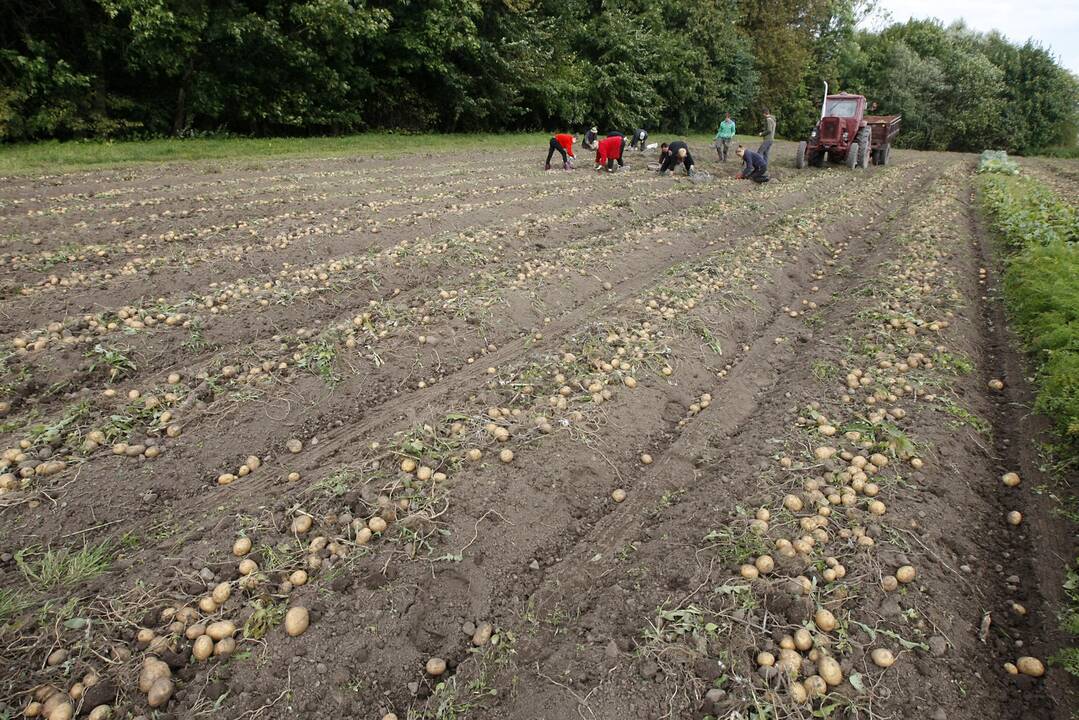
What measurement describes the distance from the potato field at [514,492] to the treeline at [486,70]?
13.9 meters

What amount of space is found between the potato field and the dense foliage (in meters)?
0.21

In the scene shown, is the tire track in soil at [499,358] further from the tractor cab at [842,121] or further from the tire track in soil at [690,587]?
the tractor cab at [842,121]

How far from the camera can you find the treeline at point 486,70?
1770cm

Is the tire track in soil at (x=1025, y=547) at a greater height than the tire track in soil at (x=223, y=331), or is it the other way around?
the tire track in soil at (x=223, y=331)

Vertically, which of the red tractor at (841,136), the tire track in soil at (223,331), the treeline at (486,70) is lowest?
the tire track in soil at (223,331)

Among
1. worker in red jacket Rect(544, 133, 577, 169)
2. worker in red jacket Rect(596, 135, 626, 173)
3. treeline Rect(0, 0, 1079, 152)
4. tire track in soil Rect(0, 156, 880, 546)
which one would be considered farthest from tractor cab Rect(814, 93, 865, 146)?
tire track in soil Rect(0, 156, 880, 546)

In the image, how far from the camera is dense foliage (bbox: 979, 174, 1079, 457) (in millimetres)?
4570

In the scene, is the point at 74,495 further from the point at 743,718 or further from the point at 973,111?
the point at 973,111

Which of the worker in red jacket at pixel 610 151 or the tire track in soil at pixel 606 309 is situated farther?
the worker in red jacket at pixel 610 151

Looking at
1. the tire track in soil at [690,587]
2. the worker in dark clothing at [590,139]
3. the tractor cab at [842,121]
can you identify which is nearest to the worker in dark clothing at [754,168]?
the tractor cab at [842,121]

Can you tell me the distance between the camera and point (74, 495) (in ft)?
12.3

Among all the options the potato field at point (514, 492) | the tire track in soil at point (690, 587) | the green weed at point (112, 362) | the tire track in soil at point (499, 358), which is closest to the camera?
the tire track in soil at point (690, 587)

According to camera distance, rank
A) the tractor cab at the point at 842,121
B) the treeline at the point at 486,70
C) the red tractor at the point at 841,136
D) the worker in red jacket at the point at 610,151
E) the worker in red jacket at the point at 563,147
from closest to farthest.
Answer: the worker in red jacket at the point at 610,151 < the worker in red jacket at the point at 563,147 < the treeline at the point at 486,70 < the red tractor at the point at 841,136 < the tractor cab at the point at 842,121

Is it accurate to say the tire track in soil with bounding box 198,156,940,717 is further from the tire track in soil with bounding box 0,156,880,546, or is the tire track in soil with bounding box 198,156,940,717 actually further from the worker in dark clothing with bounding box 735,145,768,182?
the worker in dark clothing with bounding box 735,145,768,182
